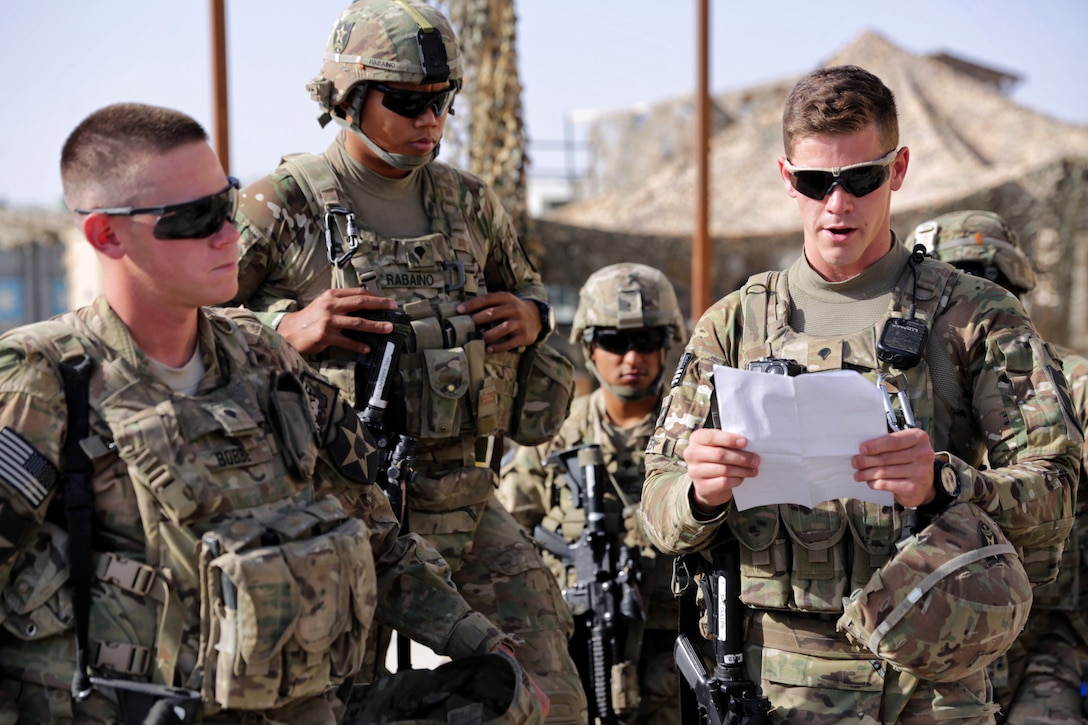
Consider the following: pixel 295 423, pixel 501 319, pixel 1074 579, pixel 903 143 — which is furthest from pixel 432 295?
pixel 903 143

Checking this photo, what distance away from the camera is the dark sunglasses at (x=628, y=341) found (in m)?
5.61

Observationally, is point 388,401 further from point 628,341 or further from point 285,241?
point 628,341

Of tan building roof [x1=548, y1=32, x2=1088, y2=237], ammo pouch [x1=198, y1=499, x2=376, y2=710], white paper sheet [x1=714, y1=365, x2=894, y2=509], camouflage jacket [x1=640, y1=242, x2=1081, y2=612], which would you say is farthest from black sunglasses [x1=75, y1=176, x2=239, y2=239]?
tan building roof [x1=548, y1=32, x2=1088, y2=237]

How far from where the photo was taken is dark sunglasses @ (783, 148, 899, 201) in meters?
2.98

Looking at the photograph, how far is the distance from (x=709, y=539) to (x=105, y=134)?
67.6 inches

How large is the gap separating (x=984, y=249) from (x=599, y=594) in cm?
211

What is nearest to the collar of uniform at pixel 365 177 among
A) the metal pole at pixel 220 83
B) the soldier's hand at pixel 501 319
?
the soldier's hand at pixel 501 319

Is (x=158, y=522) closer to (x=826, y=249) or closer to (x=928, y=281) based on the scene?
(x=826, y=249)

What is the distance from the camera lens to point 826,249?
3062mm

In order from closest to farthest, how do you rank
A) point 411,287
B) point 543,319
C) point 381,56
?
point 381,56
point 411,287
point 543,319

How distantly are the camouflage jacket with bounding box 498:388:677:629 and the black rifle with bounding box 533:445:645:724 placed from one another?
9cm

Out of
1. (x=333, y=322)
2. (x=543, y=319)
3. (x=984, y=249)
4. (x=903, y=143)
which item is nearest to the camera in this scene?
(x=333, y=322)

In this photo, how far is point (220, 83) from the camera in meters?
6.98

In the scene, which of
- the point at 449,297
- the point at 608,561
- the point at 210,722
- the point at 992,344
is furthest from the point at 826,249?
the point at 608,561
